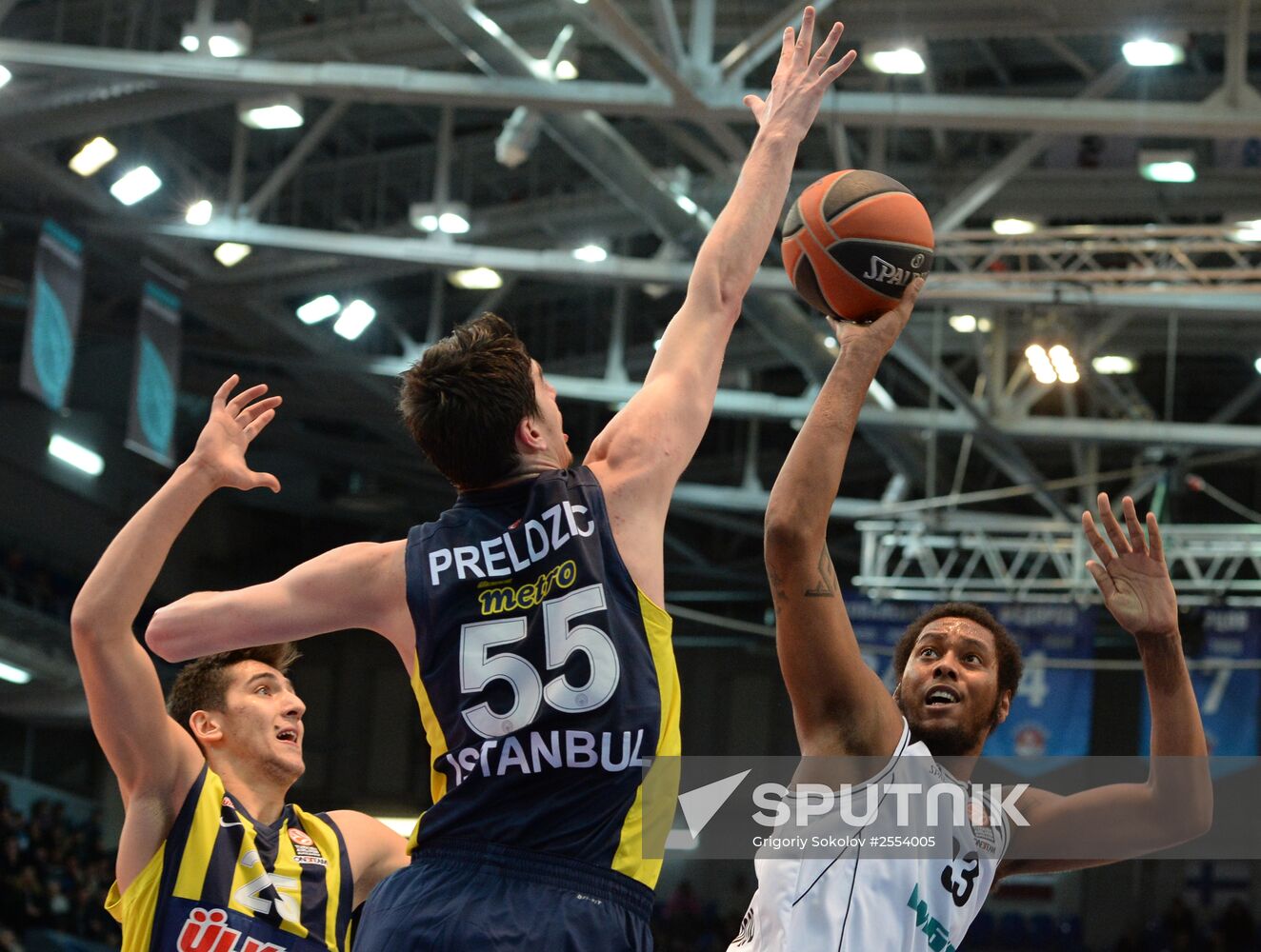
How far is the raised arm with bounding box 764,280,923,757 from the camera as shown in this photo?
314 cm

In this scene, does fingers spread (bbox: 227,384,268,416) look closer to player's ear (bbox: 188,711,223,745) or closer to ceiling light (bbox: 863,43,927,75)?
player's ear (bbox: 188,711,223,745)

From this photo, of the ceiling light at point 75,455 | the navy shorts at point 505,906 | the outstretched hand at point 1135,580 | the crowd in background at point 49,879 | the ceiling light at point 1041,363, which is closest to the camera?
the navy shorts at point 505,906

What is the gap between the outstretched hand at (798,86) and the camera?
145 inches

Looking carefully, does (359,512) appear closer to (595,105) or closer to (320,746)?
(320,746)

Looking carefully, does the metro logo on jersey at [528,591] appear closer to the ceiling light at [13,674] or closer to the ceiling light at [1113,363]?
the ceiling light at [1113,363]

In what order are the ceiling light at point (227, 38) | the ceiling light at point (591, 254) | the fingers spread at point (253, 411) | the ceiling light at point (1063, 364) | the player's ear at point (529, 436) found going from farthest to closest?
the ceiling light at point (1063, 364) → the ceiling light at point (591, 254) → the ceiling light at point (227, 38) → the fingers spread at point (253, 411) → the player's ear at point (529, 436)

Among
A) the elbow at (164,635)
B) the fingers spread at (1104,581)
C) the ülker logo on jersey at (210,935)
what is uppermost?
the fingers spread at (1104,581)

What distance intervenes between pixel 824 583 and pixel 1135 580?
81 cm

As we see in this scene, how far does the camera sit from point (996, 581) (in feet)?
60.1

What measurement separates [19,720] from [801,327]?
1491 cm

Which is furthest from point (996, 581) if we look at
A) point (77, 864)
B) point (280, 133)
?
point (77, 864)

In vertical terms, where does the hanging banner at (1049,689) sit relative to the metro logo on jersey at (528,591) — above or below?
above

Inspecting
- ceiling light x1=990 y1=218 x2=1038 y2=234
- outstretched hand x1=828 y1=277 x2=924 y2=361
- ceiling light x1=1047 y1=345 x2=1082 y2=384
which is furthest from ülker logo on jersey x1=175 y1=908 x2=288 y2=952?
ceiling light x1=990 y1=218 x2=1038 y2=234

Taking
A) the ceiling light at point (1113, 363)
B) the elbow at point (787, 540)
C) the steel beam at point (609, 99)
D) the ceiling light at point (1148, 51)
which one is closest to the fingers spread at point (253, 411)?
the elbow at point (787, 540)
